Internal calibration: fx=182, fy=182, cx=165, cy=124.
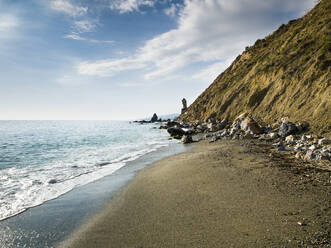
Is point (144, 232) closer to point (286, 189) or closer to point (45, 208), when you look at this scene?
point (45, 208)

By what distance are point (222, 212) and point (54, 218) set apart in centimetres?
437

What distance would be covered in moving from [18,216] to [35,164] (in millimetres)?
8151

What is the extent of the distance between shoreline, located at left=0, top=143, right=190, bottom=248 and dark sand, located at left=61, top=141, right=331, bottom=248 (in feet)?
1.43

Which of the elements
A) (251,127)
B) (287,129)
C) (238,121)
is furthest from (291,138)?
(238,121)

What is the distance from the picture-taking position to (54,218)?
15.9 ft

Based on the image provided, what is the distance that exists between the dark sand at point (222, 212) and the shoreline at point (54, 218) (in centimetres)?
44

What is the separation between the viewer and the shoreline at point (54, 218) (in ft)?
13.0

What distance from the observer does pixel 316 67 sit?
16609 mm

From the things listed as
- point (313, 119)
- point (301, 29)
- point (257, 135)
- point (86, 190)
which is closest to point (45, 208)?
point (86, 190)

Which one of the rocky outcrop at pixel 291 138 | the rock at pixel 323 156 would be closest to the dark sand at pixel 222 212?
the rock at pixel 323 156

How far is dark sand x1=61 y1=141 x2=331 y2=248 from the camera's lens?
3.43m

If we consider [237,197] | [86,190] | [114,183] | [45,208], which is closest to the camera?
[237,197]

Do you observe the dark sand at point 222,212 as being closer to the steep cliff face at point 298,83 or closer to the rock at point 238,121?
the steep cliff face at point 298,83

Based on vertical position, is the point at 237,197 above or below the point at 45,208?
above
